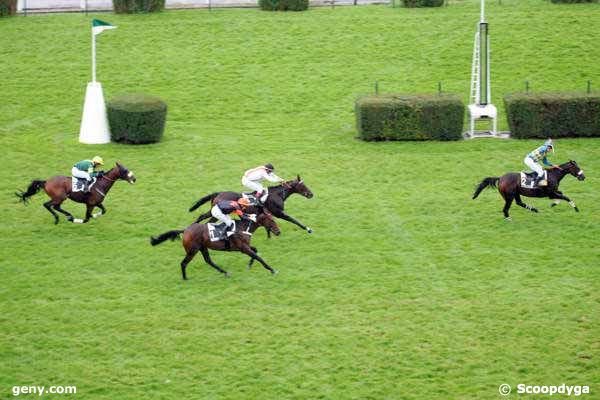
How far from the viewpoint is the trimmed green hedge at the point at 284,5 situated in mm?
34688

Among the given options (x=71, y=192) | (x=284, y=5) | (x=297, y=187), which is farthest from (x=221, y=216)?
(x=284, y=5)

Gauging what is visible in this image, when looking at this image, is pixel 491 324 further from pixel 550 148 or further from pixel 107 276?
pixel 107 276

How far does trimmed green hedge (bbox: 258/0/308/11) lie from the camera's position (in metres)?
34.7

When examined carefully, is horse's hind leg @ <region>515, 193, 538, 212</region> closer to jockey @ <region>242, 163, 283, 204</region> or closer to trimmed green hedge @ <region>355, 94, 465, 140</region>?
jockey @ <region>242, 163, 283, 204</region>

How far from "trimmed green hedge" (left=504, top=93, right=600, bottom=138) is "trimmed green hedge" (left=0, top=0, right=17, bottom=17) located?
18.0 m

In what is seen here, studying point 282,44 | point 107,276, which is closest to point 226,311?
point 107,276

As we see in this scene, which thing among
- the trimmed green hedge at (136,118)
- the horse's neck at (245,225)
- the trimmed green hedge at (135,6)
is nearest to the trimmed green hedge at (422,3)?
the trimmed green hedge at (135,6)

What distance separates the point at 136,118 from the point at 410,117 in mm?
6883

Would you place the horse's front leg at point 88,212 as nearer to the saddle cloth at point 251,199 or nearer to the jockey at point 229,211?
the saddle cloth at point 251,199

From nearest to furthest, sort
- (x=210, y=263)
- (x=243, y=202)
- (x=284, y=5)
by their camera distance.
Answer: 1. (x=243, y=202)
2. (x=210, y=263)
3. (x=284, y=5)

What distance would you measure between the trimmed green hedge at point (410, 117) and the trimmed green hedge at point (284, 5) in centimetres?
998

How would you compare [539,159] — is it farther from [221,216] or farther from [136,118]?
[136,118]

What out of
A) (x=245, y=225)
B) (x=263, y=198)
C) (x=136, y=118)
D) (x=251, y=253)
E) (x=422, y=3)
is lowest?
(x=251, y=253)

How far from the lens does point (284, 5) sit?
3478 cm
